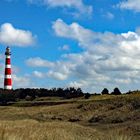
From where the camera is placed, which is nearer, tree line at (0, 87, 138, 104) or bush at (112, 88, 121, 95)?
bush at (112, 88, 121, 95)

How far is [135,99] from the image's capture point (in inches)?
2451

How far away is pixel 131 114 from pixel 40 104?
25.8 metres

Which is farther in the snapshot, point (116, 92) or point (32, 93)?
point (32, 93)

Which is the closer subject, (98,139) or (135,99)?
(98,139)

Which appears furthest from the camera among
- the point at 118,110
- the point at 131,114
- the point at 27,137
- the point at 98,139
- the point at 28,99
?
the point at 28,99

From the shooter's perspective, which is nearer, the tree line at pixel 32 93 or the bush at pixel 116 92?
the bush at pixel 116 92

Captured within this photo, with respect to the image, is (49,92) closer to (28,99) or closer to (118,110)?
(28,99)

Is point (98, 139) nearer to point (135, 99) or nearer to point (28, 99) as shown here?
point (135, 99)

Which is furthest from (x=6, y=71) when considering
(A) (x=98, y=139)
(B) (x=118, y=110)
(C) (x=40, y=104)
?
(A) (x=98, y=139)

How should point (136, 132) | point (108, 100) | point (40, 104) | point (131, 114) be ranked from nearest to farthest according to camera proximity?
point (136, 132), point (131, 114), point (108, 100), point (40, 104)

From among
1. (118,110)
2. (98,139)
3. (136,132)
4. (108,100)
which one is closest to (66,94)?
(108,100)

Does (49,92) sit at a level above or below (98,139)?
above

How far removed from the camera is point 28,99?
90438 millimetres

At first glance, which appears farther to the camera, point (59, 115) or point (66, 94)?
point (66, 94)
